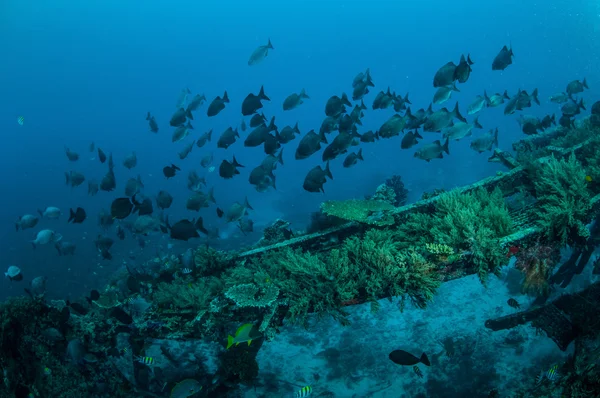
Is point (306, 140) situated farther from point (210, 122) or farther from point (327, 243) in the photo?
point (210, 122)

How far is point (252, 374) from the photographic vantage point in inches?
249

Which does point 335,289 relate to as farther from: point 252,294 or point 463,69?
point 463,69

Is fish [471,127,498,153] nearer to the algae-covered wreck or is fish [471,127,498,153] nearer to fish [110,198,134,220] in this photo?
the algae-covered wreck

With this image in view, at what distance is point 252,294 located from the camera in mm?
4996

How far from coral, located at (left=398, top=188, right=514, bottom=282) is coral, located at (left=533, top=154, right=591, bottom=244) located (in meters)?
0.52

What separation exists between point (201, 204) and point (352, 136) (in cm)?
435

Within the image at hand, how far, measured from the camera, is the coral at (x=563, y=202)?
15.3 ft

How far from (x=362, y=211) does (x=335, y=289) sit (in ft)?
6.76

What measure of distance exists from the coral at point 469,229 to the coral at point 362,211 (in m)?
0.48

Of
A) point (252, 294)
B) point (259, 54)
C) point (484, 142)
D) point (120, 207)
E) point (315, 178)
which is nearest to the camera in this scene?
point (252, 294)

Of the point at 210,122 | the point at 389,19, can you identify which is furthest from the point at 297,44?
the point at 210,122

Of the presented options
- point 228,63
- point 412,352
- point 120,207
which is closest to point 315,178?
Answer: point 120,207

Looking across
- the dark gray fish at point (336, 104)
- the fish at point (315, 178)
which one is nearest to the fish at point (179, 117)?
the dark gray fish at point (336, 104)

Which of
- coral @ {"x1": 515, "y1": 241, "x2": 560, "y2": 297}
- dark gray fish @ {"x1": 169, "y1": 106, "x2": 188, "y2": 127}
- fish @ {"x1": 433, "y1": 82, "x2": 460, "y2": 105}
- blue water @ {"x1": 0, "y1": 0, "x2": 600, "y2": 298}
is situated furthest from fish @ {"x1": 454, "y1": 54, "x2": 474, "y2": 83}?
blue water @ {"x1": 0, "y1": 0, "x2": 600, "y2": 298}
